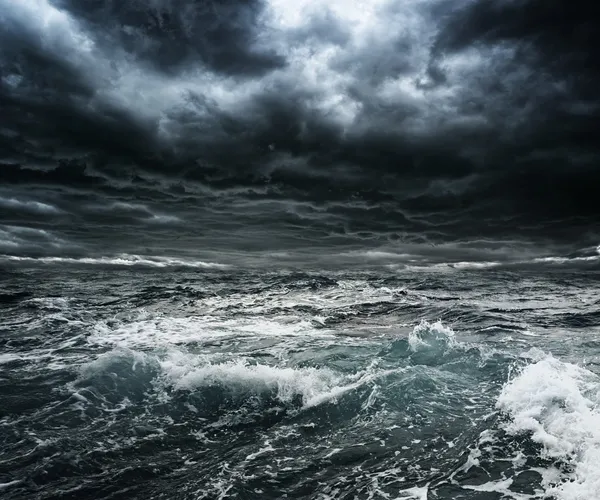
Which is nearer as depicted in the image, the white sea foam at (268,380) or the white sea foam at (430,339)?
the white sea foam at (268,380)

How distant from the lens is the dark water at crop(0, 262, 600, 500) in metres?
5.99

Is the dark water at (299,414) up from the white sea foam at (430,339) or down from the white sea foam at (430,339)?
down

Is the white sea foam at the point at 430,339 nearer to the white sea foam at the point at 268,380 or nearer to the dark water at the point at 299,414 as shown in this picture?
the dark water at the point at 299,414

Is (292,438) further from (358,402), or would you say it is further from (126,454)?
(126,454)

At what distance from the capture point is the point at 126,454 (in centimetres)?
678

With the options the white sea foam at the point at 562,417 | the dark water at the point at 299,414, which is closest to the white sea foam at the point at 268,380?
the dark water at the point at 299,414

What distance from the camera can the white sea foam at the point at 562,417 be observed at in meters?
5.75

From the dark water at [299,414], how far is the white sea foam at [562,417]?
0.03 meters

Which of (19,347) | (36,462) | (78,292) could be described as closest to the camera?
(36,462)

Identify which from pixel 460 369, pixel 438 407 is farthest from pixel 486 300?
pixel 438 407

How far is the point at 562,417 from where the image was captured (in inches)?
296

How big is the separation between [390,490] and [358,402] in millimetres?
3099

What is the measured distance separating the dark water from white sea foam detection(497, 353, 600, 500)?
0.11 ft

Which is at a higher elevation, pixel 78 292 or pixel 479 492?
pixel 78 292
